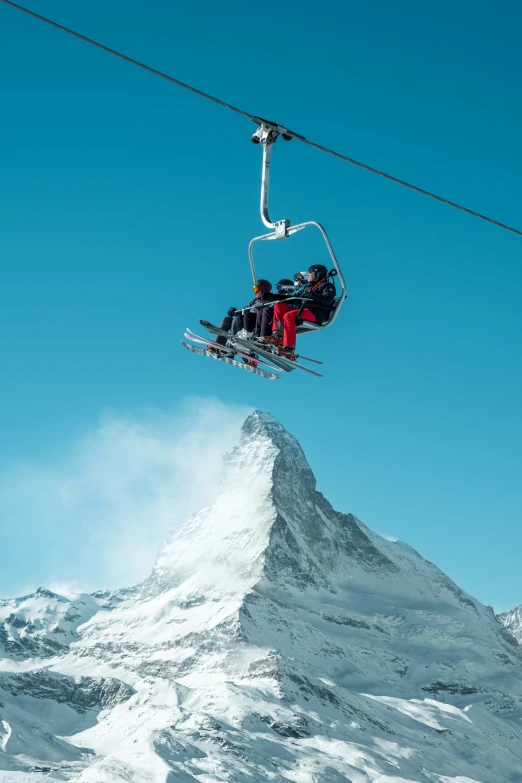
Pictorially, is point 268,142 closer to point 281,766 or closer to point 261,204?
point 261,204

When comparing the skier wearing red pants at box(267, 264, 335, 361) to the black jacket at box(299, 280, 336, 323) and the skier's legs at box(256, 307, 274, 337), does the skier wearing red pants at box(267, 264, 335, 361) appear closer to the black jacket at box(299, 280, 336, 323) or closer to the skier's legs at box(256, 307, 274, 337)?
the black jacket at box(299, 280, 336, 323)

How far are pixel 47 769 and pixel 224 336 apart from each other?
193023 millimetres

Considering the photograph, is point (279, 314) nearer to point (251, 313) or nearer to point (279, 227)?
point (251, 313)

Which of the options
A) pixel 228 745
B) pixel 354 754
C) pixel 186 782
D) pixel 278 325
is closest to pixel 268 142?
pixel 278 325

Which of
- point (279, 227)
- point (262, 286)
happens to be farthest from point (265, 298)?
point (279, 227)

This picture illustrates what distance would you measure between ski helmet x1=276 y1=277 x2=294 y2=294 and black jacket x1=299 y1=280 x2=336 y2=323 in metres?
0.68

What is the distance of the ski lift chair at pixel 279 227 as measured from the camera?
16.6 m

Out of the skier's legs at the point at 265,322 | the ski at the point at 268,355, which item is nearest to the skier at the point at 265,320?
the skier's legs at the point at 265,322

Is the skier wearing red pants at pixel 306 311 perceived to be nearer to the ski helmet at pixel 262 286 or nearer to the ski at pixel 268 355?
the ski at pixel 268 355

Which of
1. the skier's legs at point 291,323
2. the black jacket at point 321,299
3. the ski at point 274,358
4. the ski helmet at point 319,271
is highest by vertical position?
the ski helmet at point 319,271

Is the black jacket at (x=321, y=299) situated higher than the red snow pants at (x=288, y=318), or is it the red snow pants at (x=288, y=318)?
the black jacket at (x=321, y=299)

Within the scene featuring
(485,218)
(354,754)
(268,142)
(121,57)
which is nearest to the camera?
(121,57)

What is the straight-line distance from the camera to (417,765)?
187125 millimetres

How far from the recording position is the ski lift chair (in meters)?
16.6
